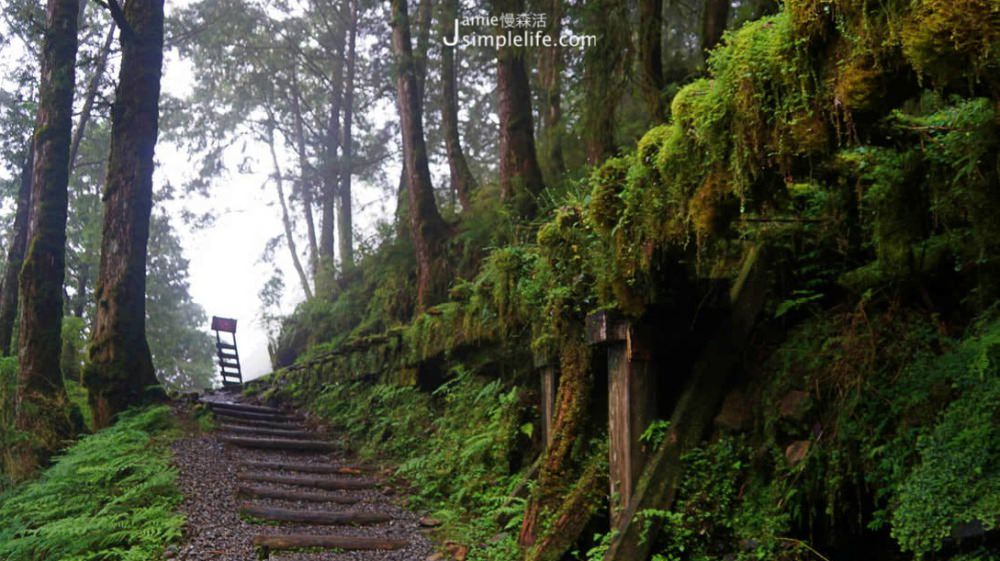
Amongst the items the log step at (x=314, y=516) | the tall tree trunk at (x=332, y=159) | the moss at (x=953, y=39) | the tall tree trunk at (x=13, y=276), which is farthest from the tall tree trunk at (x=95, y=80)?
the moss at (x=953, y=39)

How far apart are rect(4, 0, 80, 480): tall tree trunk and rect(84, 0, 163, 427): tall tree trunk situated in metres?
0.58

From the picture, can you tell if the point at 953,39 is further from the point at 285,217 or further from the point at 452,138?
the point at 285,217

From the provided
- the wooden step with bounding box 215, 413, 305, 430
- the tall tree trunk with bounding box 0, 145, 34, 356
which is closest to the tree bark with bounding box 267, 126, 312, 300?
the tall tree trunk with bounding box 0, 145, 34, 356

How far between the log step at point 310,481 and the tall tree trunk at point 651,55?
18.3 ft

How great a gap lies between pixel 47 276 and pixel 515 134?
7136 millimetres

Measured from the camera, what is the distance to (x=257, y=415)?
43.2ft

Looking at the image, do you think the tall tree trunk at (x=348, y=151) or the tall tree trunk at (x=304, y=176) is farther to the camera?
the tall tree trunk at (x=304, y=176)

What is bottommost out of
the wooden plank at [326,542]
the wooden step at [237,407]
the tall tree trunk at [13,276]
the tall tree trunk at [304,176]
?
the wooden plank at [326,542]

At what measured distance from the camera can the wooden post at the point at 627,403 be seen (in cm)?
524

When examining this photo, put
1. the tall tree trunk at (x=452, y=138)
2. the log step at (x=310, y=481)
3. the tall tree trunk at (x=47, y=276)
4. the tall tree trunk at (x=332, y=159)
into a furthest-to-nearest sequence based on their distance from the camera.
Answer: the tall tree trunk at (x=332, y=159), the tall tree trunk at (x=452, y=138), the tall tree trunk at (x=47, y=276), the log step at (x=310, y=481)

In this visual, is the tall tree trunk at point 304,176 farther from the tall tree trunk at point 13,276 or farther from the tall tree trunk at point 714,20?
the tall tree trunk at point 714,20

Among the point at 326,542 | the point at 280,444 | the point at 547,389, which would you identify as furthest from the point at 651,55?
the point at 280,444

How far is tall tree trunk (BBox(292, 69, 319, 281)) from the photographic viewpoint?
27.5 meters

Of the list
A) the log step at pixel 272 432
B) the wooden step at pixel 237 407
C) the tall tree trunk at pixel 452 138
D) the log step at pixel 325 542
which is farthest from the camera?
the tall tree trunk at pixel 452 138
